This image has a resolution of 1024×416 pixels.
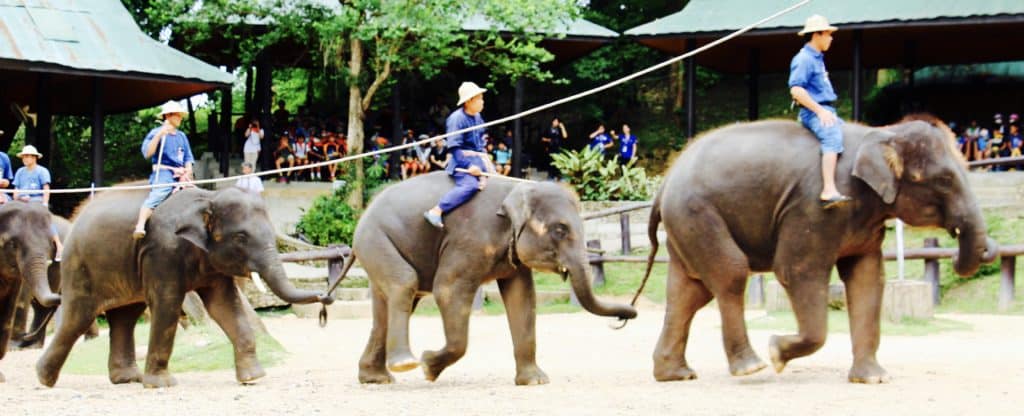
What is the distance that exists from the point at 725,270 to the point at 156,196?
4.53 m

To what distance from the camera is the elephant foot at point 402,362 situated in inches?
440

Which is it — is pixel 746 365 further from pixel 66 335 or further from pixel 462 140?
pixel 66 335

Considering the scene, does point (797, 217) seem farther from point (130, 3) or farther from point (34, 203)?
point (130, 3)

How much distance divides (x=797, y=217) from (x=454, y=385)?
2.81m

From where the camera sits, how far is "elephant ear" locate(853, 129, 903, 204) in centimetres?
1042

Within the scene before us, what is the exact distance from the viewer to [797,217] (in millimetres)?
10617

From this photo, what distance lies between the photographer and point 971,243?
10.5m

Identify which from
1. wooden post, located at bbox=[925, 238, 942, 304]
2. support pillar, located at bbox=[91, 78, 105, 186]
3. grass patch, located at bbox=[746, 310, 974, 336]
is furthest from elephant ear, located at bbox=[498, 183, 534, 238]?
support pillar, located at bbox=[91, 78, 105, 186]

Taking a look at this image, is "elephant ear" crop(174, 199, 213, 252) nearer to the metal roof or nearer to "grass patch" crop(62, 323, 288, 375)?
"grass patch" crop(62, 323, 288, 375)

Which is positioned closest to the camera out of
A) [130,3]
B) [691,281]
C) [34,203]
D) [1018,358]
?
[691,281]

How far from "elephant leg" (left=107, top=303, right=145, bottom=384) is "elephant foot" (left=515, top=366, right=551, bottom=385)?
11.4 ft

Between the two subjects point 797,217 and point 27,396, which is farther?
point 27,396

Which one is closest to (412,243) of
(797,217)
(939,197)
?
(797,217)

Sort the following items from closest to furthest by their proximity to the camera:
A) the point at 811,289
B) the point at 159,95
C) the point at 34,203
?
the point at 811,289 < the point at 34,203 < the point at 159,95
